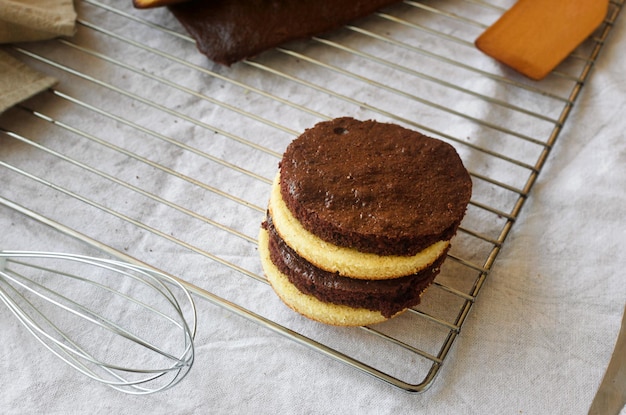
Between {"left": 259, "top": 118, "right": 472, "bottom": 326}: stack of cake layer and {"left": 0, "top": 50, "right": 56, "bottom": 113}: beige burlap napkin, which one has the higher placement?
{"left": 259, "top": 118, "right": 472, "bottom": 326}: stack of cake layer

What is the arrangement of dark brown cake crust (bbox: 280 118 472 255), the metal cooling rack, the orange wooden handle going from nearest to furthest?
1. dark brown cake crust (bbox: 280 118 472 255)
2. the metal cooling rack
3. the orange wooden handle

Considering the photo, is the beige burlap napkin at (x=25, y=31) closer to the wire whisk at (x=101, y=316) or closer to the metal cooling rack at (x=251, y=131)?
the metal cooling rack at (x=251, y=131)

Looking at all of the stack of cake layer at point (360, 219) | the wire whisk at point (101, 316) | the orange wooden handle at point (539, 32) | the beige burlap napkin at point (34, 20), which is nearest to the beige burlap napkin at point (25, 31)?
the beige burlap napkin at point (34, 20)

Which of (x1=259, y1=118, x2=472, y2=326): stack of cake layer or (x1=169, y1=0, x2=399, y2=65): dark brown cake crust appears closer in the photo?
(x1=259, y1=118, x2=472, y2=326): stack of cake layer

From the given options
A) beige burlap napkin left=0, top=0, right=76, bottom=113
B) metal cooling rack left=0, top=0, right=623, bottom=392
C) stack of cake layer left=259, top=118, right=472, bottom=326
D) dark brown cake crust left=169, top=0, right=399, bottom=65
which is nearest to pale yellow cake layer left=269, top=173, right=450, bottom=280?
stack of cake layer left=259, top=118, right=472, bottom=326

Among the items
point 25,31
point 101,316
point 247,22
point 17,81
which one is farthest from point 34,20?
point 101,316

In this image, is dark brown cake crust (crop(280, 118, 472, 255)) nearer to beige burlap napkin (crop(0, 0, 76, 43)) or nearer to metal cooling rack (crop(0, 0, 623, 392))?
metal cooling rack (crop(0, 0, 623, 392))

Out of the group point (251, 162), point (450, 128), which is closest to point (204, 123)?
point (251, 162)
